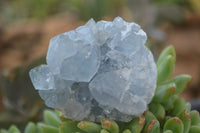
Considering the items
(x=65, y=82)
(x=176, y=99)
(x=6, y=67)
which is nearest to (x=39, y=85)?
(x=65, y=82)

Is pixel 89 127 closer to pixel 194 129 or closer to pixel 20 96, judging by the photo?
pixel 194 129

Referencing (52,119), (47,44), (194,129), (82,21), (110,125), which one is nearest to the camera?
(110,125)

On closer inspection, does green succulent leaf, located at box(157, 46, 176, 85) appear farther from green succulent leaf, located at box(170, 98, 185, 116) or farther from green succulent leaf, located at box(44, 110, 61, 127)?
green succulent leaf, located at box(44, 110, 61, 127)

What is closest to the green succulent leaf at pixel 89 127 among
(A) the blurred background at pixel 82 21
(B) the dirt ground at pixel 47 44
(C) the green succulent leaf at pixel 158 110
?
(C) the green succulent leaf at pixel 158 110

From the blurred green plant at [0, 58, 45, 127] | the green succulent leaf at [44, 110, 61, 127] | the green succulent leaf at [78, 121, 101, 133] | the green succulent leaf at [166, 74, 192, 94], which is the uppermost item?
the green succulent leaf at [166, 74, 192, 94]

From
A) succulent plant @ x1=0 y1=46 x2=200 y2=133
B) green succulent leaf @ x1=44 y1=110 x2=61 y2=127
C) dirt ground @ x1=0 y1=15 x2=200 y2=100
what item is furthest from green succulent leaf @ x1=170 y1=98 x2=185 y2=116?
dirt ground @ x1=0 y1=15 x2=200 y2=100

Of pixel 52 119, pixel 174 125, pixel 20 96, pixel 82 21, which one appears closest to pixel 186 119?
pixel 174 125
